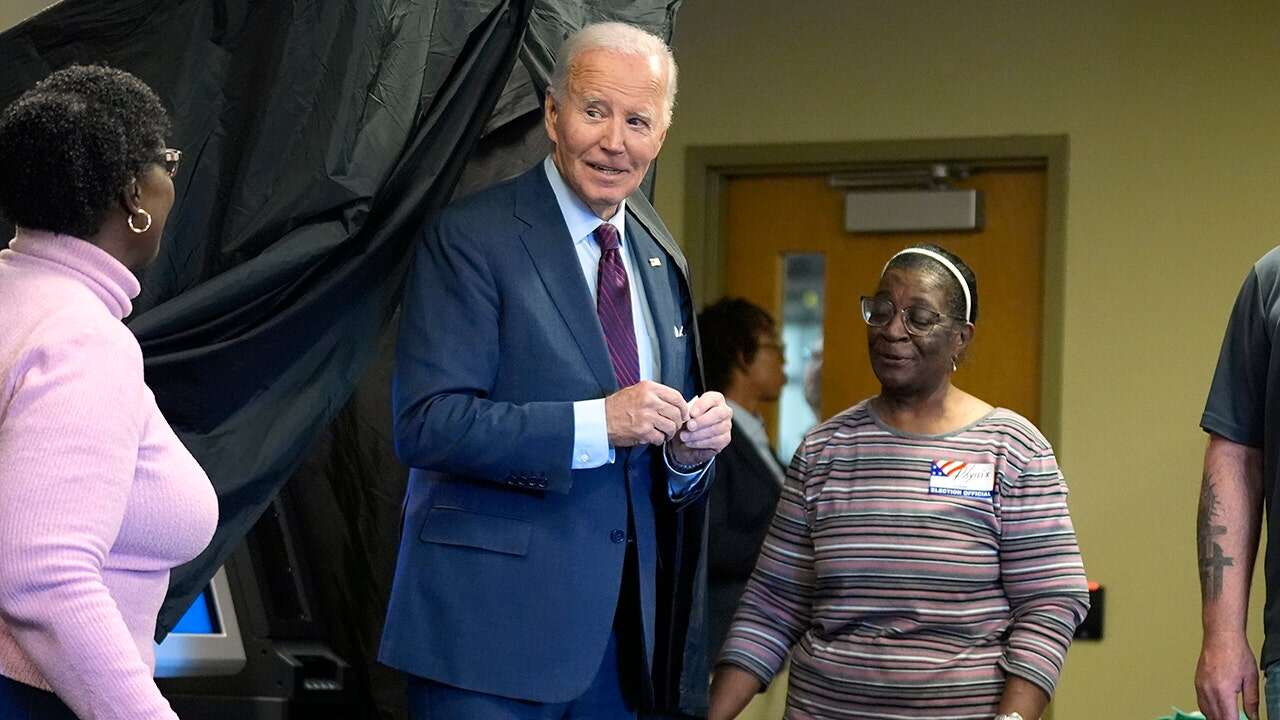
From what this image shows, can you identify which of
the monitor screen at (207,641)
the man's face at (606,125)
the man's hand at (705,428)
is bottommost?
the monitor screen at (207,641)

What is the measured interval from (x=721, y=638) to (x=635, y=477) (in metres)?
1.56

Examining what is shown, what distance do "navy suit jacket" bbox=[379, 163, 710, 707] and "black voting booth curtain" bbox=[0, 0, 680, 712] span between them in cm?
14

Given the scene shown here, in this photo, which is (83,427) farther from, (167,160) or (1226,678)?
(1226,678)

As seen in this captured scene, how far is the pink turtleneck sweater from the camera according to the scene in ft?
4.18

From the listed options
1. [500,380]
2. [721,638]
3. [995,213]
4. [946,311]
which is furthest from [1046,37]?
[500,380]

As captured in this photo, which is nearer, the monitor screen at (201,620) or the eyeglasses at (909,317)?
the eyeglasses at (909,317)

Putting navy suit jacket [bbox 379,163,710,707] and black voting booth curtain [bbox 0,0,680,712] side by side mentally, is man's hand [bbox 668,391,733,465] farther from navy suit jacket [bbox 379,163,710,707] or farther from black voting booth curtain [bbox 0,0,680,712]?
black voting booth curtain [bbox 0,0,680,712]

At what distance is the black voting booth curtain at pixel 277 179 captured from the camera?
198 cm

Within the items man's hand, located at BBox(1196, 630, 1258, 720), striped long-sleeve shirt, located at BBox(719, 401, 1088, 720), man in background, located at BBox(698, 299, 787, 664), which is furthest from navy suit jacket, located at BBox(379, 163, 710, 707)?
man in background, located at BBox(698, 299, 787, 664)

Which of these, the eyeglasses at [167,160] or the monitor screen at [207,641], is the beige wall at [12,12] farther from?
the eyeglasses at [167,160]

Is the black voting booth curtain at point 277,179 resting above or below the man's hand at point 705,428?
above

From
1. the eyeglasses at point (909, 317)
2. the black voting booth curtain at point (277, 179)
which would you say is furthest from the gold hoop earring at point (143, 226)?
the eyeglasses at point (909, 317)

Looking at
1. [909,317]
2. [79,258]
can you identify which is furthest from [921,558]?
[79,258]

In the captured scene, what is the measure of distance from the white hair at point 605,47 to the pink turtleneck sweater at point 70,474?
83cm
